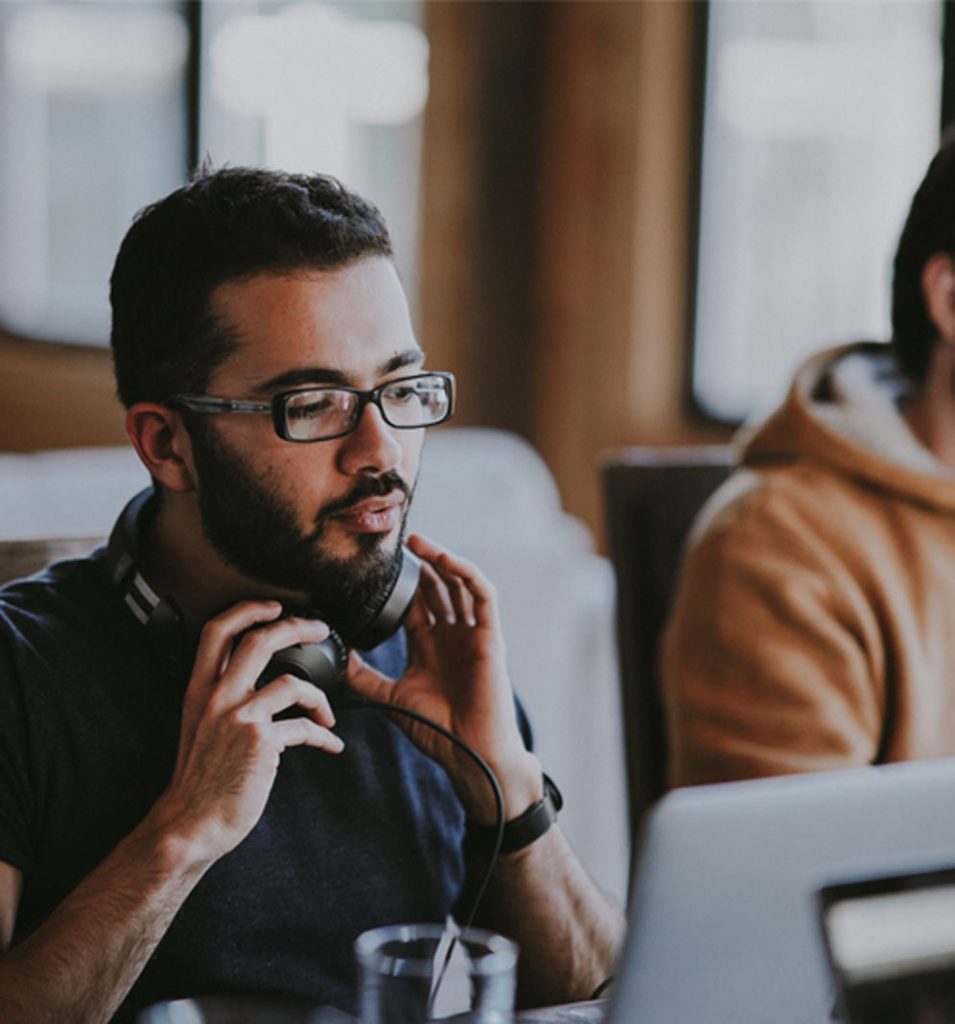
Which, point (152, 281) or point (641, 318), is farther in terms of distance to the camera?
point (641, 318)

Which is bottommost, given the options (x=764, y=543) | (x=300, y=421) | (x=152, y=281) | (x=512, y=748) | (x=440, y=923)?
(x=440, y=923)

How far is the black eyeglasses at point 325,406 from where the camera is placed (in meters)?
1.16

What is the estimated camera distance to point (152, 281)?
1199 mm

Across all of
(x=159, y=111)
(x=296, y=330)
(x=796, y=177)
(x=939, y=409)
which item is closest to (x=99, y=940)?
(x=296, y=330)

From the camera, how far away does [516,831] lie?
1.33 m

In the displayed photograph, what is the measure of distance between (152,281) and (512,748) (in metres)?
0.50

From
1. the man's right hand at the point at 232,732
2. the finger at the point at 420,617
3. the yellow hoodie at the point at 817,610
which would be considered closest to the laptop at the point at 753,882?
the man's right hand at the point at 232,732

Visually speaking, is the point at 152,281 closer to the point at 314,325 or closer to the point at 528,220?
the point at 314,325

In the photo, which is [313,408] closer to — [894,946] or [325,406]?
[325,406]

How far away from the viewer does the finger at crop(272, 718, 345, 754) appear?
3.65 feet

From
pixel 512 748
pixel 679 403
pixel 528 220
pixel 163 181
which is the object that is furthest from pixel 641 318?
pixel 512 748

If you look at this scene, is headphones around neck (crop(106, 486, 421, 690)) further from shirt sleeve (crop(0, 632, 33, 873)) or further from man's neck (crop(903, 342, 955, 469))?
man's neck (crop(903, 342, 955, 469))

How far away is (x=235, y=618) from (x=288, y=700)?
0.25 ft

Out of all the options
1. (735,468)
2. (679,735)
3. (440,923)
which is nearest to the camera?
(440,923)
